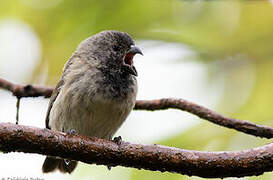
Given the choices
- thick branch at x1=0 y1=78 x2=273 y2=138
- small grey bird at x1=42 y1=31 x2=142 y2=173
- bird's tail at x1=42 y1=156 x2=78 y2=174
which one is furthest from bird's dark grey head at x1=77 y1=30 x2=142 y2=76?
bird's tail at x1=42 y1=156 x2=78 y2=174

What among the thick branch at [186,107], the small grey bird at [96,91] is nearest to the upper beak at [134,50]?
the small grey bird at [96,91]

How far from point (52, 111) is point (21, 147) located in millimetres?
2003

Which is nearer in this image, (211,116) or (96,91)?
(211,116)

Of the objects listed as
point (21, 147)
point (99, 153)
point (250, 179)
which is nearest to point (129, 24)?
point (99, 153)

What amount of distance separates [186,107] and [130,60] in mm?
1515

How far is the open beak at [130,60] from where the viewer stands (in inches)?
173

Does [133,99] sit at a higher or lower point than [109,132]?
higher

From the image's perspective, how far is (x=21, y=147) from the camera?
8.09 ft

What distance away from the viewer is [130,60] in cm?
474

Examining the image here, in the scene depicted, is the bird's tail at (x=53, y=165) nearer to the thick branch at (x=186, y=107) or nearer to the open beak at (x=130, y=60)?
the thick branch at (x=186, y=107)

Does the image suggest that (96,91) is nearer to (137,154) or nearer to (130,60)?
(130,60)

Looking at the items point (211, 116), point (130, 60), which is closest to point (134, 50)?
point (130, 60)

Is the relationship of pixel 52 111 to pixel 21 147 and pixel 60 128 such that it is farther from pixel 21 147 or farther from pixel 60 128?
pixel 21 147

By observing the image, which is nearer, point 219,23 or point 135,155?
point 135,155
